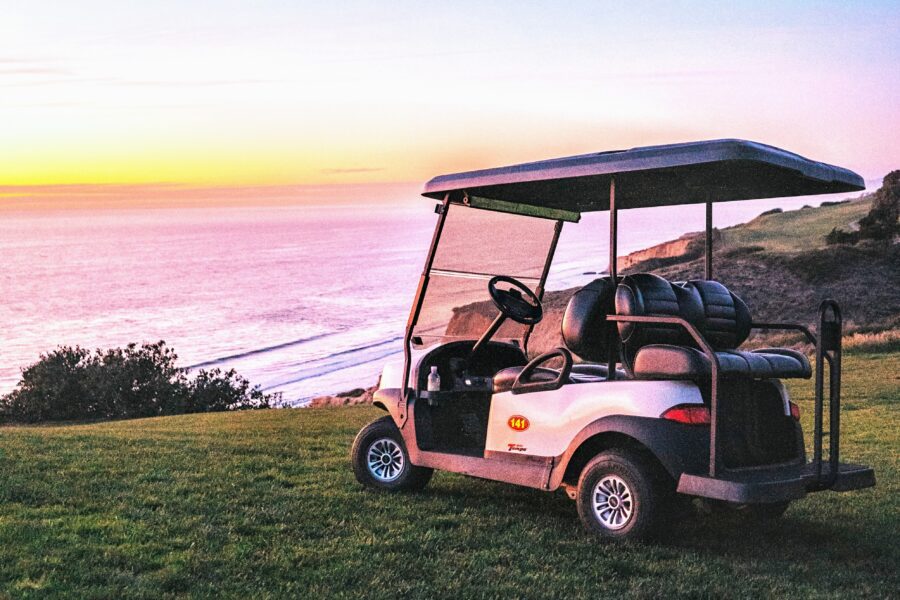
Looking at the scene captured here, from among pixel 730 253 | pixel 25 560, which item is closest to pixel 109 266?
pixel 730 253

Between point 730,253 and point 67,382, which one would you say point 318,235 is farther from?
point 67,382

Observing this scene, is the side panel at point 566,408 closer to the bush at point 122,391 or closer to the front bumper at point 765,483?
the front bumper at point 765,483

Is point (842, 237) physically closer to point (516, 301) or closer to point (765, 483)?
point (516, 301)

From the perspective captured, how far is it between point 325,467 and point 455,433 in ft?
5.78

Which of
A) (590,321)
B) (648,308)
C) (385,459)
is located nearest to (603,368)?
(590,321)

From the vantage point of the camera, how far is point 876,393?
13789 millimetres

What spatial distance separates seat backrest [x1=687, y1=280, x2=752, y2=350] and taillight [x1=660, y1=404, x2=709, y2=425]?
2.65 feet

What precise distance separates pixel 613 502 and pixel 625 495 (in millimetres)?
108

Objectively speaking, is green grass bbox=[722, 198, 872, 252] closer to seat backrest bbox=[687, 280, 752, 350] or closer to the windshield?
the windshield

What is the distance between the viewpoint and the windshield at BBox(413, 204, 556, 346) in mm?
7055

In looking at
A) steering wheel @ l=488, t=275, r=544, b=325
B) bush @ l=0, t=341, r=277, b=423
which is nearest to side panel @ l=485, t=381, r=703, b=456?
steering wheel @ l=488, t=275, r=544, b=325

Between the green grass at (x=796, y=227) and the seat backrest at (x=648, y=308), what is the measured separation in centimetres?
3444

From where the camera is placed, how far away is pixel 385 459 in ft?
23.8

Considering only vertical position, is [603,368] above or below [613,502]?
above
